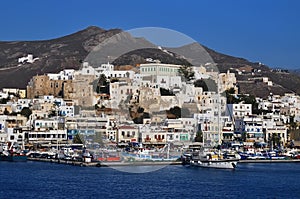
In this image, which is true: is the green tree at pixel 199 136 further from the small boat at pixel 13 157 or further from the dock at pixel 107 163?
the small boat at pixel 13 157

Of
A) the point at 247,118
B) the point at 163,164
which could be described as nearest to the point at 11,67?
the point at 247,118

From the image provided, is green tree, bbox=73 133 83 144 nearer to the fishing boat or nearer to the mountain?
the fishing boat

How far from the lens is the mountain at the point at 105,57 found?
29.2 metres

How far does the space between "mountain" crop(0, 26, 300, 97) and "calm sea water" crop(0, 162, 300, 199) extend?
23.5ft

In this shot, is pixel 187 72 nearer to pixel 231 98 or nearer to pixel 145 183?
pixel 231 98

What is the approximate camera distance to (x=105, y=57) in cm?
3139

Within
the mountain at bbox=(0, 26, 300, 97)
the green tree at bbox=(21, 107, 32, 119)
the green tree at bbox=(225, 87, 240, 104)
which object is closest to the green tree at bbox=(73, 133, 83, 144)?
the green tree at bbox=(21, 107, 32, 119)

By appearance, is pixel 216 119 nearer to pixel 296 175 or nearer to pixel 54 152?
pixel 54 152

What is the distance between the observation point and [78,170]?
1728cm

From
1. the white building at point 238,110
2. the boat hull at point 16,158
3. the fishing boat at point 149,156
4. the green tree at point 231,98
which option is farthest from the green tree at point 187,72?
the boat hull at point 16,158

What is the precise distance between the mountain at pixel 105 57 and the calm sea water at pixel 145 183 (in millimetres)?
7176

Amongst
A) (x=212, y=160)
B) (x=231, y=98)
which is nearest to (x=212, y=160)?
(x=212, y=160)

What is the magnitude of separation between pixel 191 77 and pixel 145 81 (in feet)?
7.25

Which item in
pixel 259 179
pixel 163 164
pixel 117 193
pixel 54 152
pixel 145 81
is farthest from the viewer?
pixel 145 81
